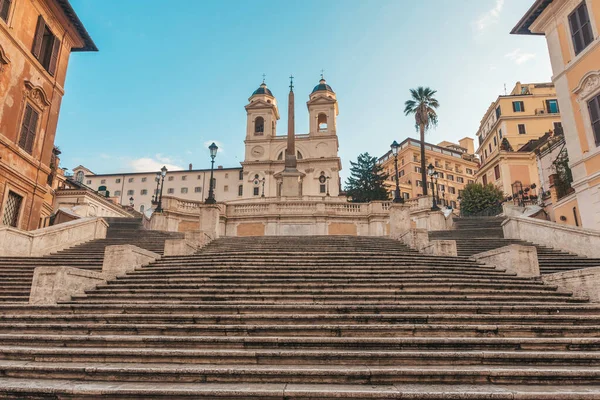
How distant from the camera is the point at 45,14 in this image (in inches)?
830

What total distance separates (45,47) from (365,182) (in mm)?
46806

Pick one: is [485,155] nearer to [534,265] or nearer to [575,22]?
[575,22]

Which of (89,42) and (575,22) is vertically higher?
(89,42)

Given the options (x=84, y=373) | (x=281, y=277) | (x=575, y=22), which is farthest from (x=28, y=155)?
(x=575, y=22)

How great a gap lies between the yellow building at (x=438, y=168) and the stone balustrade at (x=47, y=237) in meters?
65.3

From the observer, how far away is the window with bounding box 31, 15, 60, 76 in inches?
805

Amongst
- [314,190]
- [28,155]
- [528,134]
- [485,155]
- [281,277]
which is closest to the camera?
[281,277]

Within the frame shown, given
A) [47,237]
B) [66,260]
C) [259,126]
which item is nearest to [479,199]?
[66,260]

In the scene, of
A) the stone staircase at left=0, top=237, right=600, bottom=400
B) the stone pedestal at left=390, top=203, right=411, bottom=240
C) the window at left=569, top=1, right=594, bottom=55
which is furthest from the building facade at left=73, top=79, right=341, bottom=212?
the stone staircase at left=0, top=237, right=600, bottom=400

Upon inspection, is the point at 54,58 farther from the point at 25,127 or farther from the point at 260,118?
the point at 260,118

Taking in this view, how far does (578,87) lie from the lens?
19.0m

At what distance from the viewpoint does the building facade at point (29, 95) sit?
1786cm

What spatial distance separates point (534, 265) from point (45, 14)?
26.0m

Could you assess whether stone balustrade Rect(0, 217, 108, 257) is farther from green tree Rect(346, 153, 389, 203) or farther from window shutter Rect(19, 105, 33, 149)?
green tree Rect(346, 153, 389, 203)
